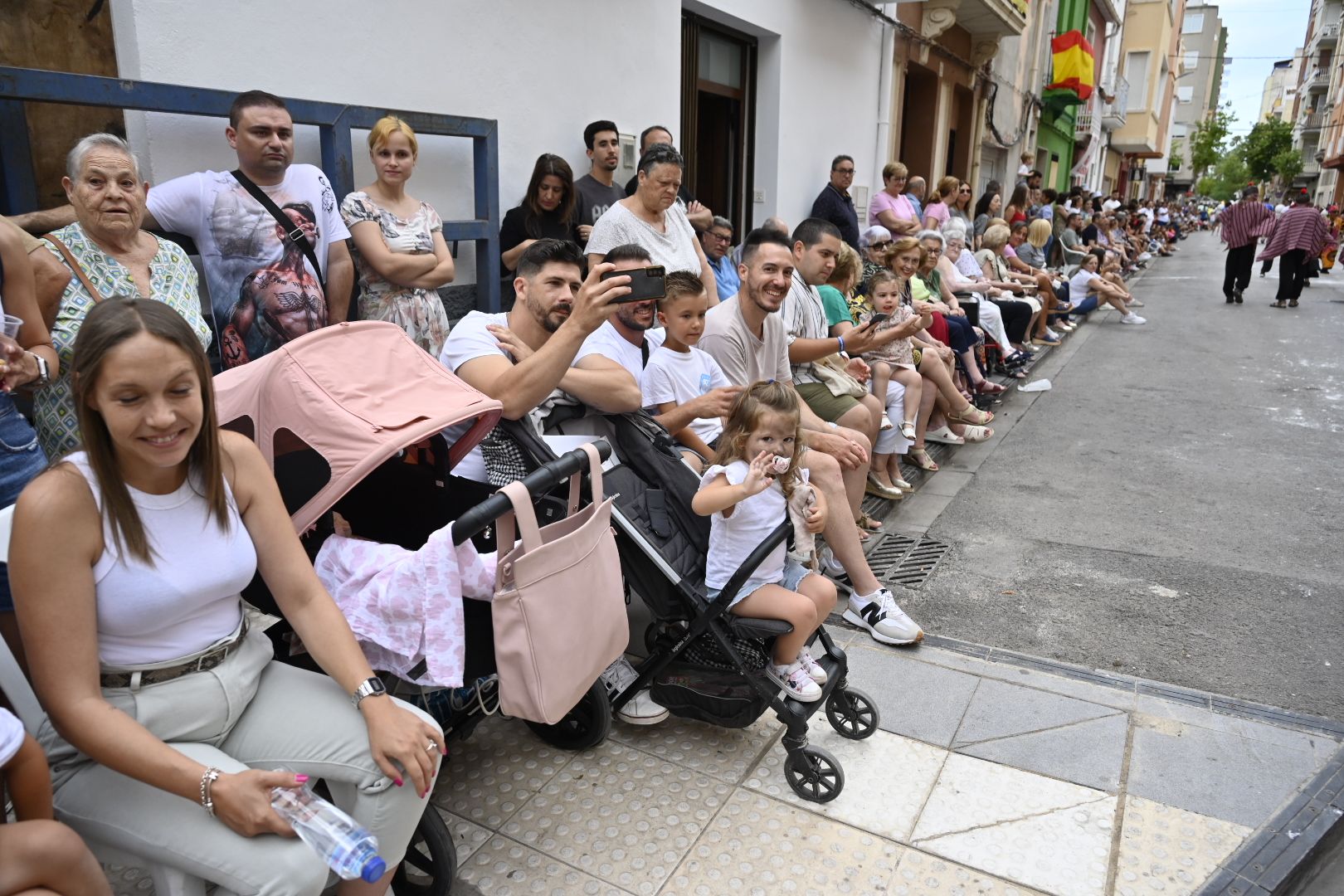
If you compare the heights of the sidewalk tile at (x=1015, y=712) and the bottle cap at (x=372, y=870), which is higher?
the bottle cap at (x=372, y=870)

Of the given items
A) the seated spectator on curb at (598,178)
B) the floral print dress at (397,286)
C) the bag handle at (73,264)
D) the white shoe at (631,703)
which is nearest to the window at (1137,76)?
the seated spectator on curb at (598,178)

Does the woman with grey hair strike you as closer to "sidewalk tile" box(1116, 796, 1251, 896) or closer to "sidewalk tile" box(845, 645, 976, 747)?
"sidewalk tile" box(845, 645, 976, 747)

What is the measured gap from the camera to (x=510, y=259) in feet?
16.4

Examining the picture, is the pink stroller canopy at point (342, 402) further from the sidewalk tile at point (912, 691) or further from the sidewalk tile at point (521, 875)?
the sidewalk tile at point (912, 691)

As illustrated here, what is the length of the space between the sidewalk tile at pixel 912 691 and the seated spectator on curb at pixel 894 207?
612 centimetres

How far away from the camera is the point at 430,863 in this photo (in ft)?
7.22

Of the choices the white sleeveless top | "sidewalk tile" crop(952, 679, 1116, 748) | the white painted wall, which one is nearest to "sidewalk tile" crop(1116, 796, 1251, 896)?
"sidewalk tile" crop(952, 679, 1116, 748)

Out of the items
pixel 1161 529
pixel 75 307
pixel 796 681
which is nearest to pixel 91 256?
pixel 75 307

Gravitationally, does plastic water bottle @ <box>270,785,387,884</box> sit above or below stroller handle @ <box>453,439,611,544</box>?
below

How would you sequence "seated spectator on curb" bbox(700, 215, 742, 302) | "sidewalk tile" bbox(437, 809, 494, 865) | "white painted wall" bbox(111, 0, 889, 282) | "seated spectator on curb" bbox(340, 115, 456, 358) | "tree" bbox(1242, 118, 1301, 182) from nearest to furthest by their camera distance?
1. "sidewalk tile" bbox(437, 809, 494, 865)
2. "white painted wall" bbox(111, 0, 889, 282)
3. "seated spectator on curb" bbox(340, 115, 456, 358)
4. "seated spectator on curb" bbox(700, 215, 742, 302)
5. "tree" bbox(1242, 118, 1301, 182)

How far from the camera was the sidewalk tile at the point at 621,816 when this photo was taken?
2.38 m

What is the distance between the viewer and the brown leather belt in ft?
5.80

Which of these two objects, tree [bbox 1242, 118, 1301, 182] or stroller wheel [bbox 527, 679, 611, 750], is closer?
stroller wheel [bbox 527, 679, 611, 750]

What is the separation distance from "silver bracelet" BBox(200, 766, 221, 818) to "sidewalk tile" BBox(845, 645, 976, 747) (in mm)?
2135
